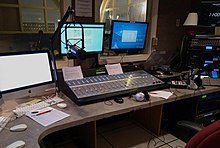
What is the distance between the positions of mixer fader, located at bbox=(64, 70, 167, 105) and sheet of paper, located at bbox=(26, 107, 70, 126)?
17cm

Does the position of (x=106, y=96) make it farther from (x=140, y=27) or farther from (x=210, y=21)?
(x=210, y=21)

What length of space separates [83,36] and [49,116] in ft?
2.56

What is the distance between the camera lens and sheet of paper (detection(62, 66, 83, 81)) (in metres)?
1.64

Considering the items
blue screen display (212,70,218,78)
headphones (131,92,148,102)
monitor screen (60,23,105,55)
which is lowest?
headphones (131,92,148,102)

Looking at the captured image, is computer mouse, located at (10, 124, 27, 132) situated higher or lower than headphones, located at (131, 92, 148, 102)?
lower

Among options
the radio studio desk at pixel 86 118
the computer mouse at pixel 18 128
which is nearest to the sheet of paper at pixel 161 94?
the radio studio desk at pixel 86 118

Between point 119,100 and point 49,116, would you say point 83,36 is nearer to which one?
point 119,100

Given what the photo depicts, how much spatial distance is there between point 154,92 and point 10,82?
1.19 m

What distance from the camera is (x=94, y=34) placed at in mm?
1812

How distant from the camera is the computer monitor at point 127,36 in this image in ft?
6.35

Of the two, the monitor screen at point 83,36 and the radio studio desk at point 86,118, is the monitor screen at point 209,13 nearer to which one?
the radio studio desk at point 86,118

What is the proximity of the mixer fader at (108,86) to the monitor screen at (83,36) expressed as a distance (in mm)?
302

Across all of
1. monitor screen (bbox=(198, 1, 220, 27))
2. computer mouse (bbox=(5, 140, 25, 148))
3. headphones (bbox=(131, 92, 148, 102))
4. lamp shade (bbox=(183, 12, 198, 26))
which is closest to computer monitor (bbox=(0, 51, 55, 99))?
computer mouse (bbox=(5, 140, 25, 148))

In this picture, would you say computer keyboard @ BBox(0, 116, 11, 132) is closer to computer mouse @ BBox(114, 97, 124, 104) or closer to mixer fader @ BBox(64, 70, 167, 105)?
mixer fader @ BBox(64, 70, 167, 105)
